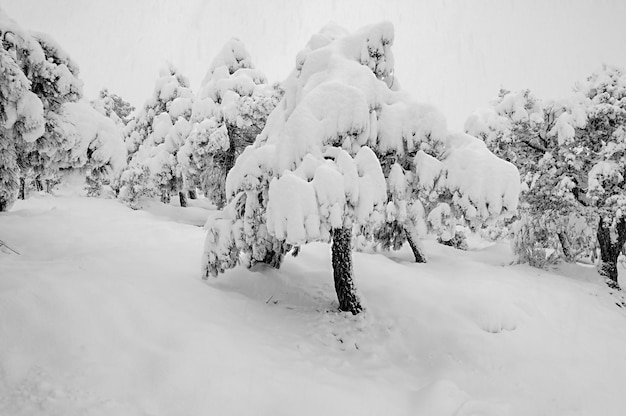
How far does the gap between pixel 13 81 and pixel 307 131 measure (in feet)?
13.9

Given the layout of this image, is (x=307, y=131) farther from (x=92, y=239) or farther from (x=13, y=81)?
(x=92, y=239)

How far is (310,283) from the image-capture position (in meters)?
7.54

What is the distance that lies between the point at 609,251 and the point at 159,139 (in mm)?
21092

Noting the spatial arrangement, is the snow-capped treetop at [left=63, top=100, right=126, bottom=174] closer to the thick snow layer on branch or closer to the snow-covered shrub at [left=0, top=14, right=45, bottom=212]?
the snow-covered shrub at [left=0, top=14, right=45, bottom=212]

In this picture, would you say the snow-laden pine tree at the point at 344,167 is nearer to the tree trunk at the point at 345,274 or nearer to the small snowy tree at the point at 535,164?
the tree trunk at the point at 345,274

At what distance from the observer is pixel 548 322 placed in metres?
6.55

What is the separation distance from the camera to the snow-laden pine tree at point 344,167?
4871mm

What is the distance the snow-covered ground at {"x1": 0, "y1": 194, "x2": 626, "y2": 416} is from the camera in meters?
3.26

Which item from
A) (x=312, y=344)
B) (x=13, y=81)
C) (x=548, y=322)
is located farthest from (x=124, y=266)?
(x=548, y=322)

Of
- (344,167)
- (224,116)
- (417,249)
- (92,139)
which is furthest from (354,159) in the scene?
(224,116)

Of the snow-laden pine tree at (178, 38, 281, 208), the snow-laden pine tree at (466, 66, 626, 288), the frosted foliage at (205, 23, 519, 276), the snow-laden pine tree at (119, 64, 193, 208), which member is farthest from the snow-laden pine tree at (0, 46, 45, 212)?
the snow-laden pine tree at (466, 66, 626, 288)

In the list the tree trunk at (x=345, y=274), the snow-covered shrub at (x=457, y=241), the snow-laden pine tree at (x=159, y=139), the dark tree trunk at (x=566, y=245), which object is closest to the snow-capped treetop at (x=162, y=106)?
the snow-laden pine tree at (x=159, y=139)

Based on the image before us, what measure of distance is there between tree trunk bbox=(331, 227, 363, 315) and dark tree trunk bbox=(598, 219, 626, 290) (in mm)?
9551

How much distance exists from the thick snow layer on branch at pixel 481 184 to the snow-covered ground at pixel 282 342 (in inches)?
80.4
